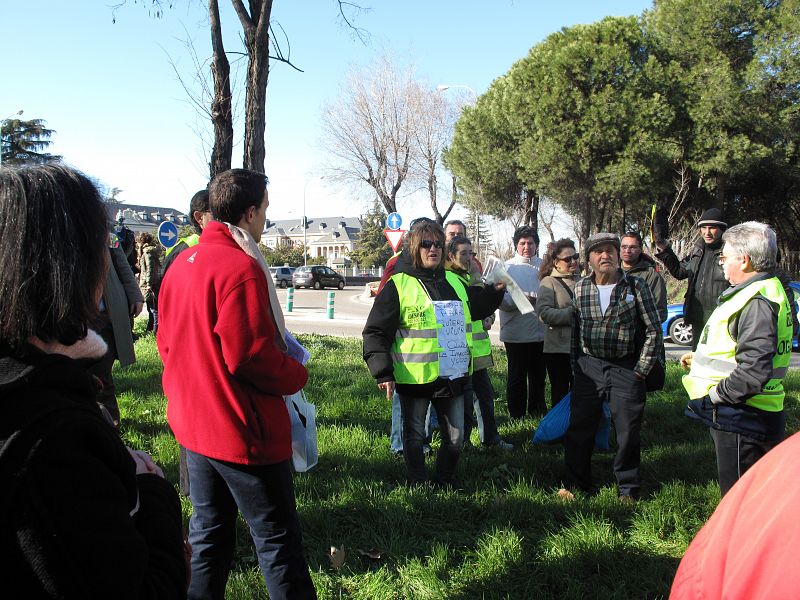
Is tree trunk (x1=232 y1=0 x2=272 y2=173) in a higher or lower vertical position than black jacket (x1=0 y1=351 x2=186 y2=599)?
higher

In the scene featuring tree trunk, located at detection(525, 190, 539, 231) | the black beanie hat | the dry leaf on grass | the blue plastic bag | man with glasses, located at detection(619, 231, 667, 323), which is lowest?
the dry leaf on grass

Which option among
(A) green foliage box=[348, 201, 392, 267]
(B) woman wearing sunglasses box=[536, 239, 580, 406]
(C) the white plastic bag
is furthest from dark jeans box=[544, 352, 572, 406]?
(A) green foliage box=[348, 201, 392, 267]

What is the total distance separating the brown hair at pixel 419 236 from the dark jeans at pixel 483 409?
5.39 feet

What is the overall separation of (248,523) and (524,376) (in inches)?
163

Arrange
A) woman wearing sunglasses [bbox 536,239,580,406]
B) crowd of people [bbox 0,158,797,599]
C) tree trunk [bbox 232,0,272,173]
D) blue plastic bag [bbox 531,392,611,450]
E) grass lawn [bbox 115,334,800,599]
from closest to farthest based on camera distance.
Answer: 1. crowd of people [bbox 0,158,797,599]
2. grass lawn [bbox 115,334,800,599]
3. blue plastic bag [bbox 531,392,611,450]
4. woman wearing sunglasses [bbox 536,239,580,406]
5. tree trunk [bbox 232,0,272,173]

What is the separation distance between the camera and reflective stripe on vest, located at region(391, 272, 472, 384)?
385cm

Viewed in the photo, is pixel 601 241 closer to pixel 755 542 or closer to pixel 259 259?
pixel 259 259

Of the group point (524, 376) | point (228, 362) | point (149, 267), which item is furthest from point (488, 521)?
point (149, 267)

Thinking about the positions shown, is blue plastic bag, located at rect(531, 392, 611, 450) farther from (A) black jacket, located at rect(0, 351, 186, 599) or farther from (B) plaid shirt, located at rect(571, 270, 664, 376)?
(A) black jacket, located at rect(0, 351, 186, 599)

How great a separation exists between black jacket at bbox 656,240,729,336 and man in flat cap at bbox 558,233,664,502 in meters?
1.91

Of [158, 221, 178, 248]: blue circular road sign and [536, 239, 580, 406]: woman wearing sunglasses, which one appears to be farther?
[158, 221, 178, 248]: blue circular road sign

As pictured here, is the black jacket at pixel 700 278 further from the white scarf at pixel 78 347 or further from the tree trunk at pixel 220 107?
the white scarf at pixel 78 347

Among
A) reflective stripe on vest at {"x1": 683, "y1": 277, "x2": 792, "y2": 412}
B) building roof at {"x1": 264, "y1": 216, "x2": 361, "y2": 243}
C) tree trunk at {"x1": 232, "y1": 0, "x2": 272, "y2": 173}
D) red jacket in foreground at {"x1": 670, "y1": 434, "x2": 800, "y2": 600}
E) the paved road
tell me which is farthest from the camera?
building roof at {"x1": 264, "y1": 216, "x2": 361, "y2": 243}

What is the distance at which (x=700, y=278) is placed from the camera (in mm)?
5789
